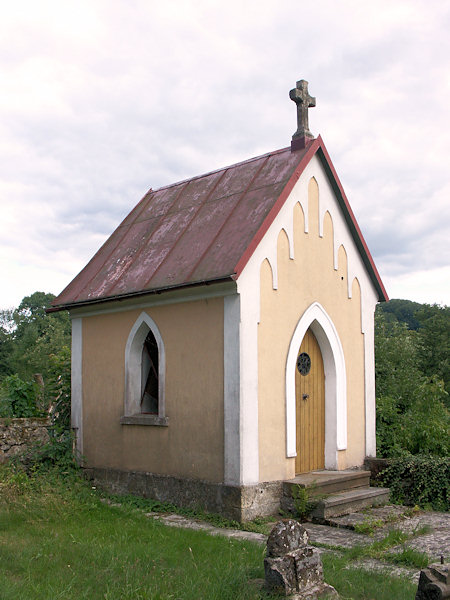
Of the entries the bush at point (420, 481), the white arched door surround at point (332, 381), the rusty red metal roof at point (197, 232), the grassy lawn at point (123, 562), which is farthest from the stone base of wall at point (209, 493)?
the rusty red metal roof at point (197, 232)

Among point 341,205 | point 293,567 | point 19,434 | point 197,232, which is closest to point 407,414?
point 341,205

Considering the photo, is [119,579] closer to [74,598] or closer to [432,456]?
[74,598]

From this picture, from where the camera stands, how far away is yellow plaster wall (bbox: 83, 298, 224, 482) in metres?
9.35

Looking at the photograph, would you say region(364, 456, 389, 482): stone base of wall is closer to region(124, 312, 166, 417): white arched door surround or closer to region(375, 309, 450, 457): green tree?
region(375, 309, 450, 457): green tree

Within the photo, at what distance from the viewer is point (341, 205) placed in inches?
440

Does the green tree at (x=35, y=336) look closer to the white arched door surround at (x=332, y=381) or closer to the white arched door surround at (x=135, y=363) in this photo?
the white arched door surround at (x=135, y=363)

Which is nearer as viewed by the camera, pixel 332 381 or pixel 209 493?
pixel 209 493

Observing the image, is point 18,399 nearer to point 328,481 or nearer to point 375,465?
point 328,481

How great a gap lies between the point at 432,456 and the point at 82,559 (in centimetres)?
657

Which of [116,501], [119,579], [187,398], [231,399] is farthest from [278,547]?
[116,501]

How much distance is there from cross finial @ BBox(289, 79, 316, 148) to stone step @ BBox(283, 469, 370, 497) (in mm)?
5486

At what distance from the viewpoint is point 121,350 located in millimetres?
11086

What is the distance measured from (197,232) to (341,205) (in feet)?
8.76

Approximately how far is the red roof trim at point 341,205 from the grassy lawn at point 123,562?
372 centimetres
